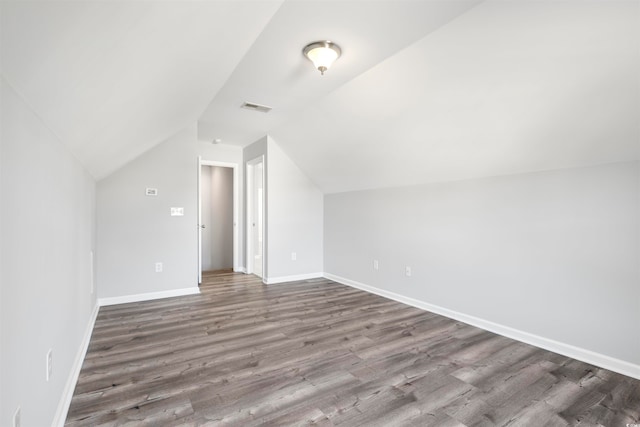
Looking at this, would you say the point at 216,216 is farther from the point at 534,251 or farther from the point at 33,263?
the point at 534,251

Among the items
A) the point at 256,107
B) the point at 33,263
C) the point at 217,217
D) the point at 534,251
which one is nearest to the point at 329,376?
the point at 33,263

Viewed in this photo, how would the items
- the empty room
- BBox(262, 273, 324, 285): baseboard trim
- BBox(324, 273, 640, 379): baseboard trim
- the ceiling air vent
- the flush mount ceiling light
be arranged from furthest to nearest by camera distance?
BBox(262, 273, 324, 285): baseboard trim, the ceiling air vent, the flush mount ceiling light, BBox(324, 273, 640, 379): baseboard trim, the empty room

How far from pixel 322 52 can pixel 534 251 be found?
2.47 meters

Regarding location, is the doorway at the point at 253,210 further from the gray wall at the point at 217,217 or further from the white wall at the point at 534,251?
the white wall at the point at 534,251

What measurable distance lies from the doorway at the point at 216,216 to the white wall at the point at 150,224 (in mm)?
2262

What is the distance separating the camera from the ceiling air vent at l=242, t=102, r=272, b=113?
369 cm

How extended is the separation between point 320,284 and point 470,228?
2581 millimetres

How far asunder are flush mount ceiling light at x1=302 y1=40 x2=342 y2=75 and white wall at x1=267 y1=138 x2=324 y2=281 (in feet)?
8.93

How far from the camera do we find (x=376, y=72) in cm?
281

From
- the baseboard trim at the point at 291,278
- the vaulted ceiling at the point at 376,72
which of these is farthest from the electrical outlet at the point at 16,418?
the baseboard trim at the point at 291,278

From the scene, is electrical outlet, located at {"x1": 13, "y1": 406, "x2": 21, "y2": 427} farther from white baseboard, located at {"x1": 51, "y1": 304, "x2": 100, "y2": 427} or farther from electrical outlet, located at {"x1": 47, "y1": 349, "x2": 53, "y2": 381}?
white baseboard, located at {"x1": 51, "y1": 304, "x2": 100, "y2": 427}

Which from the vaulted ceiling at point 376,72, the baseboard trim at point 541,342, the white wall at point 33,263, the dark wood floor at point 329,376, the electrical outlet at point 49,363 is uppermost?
the vaulted ceiling at point 376,72

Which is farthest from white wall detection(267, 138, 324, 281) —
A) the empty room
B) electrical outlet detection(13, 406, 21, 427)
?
electrical outlet detection(13, 406, 21, 427)

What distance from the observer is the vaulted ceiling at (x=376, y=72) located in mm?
1093
